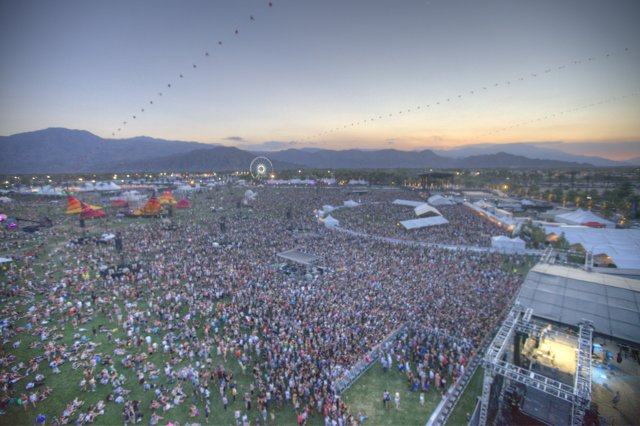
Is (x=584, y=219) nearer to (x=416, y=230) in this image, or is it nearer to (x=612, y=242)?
(x=612, y=242)

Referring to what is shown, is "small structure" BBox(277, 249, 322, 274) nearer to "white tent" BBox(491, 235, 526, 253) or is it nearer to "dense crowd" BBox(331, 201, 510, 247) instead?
"dense crowd" BBox(331, 201, 510, 247)

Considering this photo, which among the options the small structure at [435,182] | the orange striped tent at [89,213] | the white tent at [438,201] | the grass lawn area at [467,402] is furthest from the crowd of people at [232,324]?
the small structure at [435,182]

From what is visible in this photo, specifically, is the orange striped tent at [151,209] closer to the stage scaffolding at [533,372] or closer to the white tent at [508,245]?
the white tent at [508,245]

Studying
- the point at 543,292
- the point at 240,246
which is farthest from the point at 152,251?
the point at 543,292

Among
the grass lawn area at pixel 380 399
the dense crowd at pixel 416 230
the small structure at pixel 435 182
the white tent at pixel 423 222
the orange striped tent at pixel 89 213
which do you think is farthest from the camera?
the small structure at pixel 435 182

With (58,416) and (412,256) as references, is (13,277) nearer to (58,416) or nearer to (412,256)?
(58,416)

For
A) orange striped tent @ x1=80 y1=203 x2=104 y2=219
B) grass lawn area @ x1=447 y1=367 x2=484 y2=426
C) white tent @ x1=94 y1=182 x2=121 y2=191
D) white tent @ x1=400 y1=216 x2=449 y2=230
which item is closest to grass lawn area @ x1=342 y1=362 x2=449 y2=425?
grass lawn area @ x1=447 y1=367 x2=484 y2=426

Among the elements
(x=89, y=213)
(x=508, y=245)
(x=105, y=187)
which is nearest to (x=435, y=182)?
(x=508, y=245)
